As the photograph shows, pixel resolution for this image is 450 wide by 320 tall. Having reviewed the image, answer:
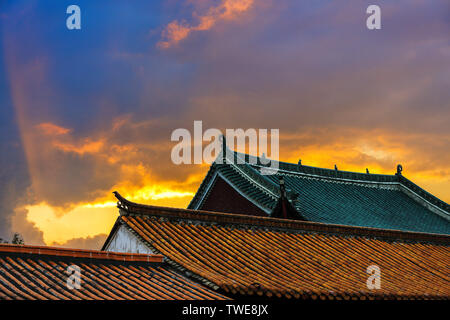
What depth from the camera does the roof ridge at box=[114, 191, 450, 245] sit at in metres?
15.6

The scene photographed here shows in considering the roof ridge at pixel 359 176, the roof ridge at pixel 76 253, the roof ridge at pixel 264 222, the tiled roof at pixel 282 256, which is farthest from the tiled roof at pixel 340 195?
the roof ridge at pixel 76 253

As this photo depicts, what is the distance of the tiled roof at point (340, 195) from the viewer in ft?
90.6

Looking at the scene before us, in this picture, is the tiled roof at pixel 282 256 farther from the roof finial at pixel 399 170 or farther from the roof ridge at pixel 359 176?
the roof finial at pixel 399 170

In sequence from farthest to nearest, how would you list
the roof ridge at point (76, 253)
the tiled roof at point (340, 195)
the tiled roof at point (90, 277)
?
1. the tiled roof at point (340, 195)
2. the roof ridge at point (76, 253)
3. the tiled roof at point (90, 277)

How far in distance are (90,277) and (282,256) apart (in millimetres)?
5648

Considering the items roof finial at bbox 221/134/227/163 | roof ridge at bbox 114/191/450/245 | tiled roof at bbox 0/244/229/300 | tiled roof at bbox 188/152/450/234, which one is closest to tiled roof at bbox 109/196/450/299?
roof ridge at bbox 114/191/450/245

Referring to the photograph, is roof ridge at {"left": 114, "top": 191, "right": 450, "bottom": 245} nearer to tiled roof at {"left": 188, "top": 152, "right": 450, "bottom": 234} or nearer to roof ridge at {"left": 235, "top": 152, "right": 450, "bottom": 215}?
tiled roof at {"left": 188, "top": 152, "right": 450, "bottom": 234}

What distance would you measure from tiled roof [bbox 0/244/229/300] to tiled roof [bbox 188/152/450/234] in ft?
44.3

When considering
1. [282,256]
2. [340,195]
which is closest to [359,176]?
[340,195]

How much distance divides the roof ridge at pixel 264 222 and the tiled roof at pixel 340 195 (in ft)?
19.4

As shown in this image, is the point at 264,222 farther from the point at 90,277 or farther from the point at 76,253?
the point at 90,277
